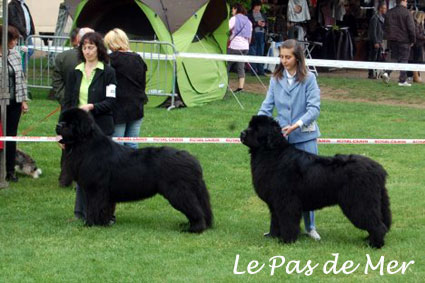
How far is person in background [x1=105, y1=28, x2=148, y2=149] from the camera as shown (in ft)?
29.1

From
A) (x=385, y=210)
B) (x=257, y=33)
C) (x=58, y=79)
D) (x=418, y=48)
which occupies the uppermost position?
(x=257, y=33)

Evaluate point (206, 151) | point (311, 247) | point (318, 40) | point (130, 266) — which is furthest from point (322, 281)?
point (318, 40)

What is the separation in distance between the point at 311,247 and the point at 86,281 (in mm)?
2195

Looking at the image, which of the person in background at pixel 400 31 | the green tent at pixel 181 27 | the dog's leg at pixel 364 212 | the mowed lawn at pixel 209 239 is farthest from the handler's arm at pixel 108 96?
the person in background at pixel 400 31

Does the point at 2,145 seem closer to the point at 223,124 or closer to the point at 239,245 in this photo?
the point at 239,245

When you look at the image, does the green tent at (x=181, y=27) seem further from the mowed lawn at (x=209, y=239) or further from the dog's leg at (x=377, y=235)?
the dog's leg at (x=377, y=235)

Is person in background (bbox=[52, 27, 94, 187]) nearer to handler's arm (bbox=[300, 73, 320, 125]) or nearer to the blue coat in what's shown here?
the blue coat

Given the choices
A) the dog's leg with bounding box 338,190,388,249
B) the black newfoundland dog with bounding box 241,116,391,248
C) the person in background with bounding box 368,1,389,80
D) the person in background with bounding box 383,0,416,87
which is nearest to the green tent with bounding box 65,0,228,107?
the person in background with bounding box 383,0,416,87

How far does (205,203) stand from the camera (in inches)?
316

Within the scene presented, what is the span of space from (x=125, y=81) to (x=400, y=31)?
12.9 meters

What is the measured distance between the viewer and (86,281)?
6238mm

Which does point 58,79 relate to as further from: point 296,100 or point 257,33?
point 257,33

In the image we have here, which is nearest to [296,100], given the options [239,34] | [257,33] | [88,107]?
[88,107]

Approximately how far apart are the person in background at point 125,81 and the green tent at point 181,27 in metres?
7.14
